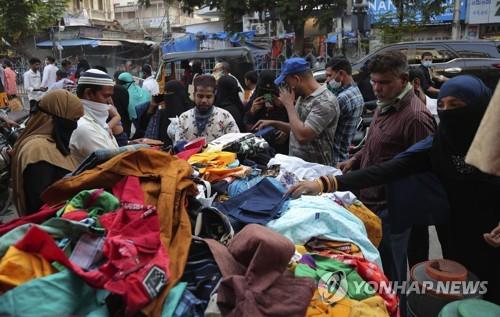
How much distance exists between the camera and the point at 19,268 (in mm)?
1377

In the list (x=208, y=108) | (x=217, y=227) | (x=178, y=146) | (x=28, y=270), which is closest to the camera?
(x=28, y=270)

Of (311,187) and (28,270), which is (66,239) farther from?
(311,187)

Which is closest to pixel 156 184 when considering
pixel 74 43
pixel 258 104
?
pixel 258 104

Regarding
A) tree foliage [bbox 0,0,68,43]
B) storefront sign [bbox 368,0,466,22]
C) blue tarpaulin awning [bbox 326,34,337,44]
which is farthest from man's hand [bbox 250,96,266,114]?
storefront sign [bbox 368,0,466,22]

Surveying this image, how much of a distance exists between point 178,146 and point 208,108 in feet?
2.47

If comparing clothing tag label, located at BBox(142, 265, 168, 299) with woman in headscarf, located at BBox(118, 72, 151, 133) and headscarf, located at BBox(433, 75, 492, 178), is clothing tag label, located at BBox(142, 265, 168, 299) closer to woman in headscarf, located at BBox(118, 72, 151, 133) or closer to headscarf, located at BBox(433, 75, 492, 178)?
headscarf, located at BBox(433, 75, 492, 178)

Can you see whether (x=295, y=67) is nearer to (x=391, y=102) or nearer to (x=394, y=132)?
(x=391, y=102)

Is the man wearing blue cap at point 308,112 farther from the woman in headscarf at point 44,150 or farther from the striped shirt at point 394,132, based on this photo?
the woman in headscarf at point 44,150

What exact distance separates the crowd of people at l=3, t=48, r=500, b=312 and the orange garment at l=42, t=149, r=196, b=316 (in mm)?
721

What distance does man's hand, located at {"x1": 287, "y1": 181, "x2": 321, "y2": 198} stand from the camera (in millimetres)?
2407

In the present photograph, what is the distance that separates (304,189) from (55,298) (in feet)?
4.72

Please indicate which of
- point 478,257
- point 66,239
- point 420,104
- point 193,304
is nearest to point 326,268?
point 193,304

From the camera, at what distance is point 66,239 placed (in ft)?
5.11

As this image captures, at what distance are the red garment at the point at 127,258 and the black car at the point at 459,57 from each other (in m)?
8.64
